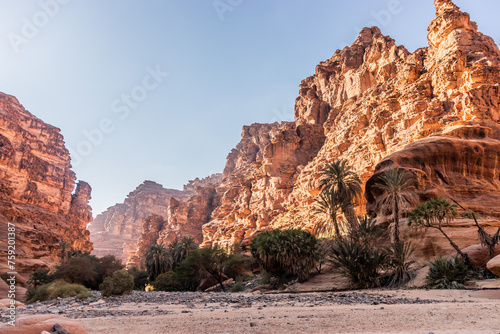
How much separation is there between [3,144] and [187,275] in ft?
194

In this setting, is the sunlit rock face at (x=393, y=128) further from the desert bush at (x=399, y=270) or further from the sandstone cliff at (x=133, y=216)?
the sandstone cliff at (x=133, y=216)

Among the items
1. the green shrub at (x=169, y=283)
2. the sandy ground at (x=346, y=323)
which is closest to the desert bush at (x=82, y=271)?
the green shrub at (x=169, y=283)

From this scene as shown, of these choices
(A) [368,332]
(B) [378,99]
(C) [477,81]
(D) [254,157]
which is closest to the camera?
(A) [368,332]

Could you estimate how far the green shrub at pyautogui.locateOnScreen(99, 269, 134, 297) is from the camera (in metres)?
16.9

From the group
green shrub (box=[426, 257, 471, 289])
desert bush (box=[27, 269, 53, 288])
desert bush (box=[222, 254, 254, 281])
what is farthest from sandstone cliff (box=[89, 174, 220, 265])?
green shrub (box=[426, 257, 471, 289])

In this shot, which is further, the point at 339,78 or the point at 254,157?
the point at 254,157

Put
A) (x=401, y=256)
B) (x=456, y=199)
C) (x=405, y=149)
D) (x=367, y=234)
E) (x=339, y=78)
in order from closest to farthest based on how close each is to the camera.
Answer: (x=401, y=256) < (x=367, y=234) < (x=456, y=199) < (x=405, y=149) < (x=339, y=78)

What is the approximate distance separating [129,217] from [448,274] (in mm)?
156440

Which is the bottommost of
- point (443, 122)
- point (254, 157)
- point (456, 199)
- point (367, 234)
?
point (367, 234)

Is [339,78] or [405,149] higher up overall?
[339,78]

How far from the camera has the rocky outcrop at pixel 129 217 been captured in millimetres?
137125

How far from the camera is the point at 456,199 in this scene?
27.3m

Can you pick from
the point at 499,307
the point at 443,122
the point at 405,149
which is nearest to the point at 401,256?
the point at 499,307

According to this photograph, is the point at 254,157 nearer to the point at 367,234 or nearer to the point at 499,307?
the point at 367,234
